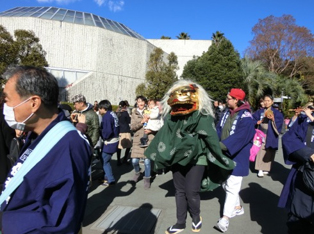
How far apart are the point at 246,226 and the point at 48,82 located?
346 cm

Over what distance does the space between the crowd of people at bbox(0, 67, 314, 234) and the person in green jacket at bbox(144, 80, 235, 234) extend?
0.01m

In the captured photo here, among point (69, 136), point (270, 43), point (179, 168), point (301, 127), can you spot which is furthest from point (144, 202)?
point (270, 43)

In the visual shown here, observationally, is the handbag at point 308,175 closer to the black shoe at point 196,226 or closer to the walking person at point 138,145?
the black shoe at point 196,226

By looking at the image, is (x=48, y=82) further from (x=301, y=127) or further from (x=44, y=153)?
(x=301, y=127)

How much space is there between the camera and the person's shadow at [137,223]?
11.8 feet

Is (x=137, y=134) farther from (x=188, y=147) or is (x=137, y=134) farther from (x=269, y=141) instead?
(x=269, y=141)

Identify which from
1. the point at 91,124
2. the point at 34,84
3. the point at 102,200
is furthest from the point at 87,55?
the point at 34,84

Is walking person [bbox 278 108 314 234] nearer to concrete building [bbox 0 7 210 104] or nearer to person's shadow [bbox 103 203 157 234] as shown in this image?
person's shadow [bbox 103 203 157 234]

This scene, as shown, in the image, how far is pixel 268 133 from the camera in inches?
256

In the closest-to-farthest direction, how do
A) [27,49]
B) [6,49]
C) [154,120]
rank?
1. [154,120]
2. [6,49]
3. [27,49]

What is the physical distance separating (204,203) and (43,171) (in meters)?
3.90

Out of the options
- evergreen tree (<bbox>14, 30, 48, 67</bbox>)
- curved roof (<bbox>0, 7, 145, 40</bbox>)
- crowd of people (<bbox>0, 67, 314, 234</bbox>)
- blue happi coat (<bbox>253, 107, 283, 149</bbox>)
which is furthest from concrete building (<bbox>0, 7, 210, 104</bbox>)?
blue happi coat (<bbox>253, 107, 283, 149</bbox>)

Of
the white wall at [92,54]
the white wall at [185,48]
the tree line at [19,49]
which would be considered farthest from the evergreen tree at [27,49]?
the white wall at [185,48]

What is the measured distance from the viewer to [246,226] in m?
3.79
